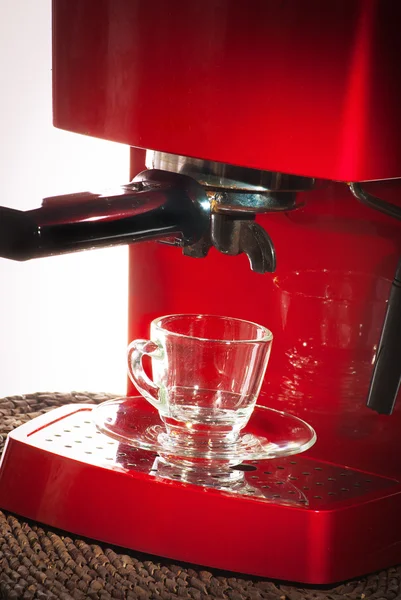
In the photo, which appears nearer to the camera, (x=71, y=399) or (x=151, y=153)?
(x=151, y=153)

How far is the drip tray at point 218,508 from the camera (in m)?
0.52

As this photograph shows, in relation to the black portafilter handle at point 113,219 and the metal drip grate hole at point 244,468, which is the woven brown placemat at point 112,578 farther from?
the black portafilter handle at point 113,219

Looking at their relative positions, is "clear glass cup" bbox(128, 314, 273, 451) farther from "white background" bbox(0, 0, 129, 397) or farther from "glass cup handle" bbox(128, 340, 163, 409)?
"white background" bbox(0, 0, 129, 397)

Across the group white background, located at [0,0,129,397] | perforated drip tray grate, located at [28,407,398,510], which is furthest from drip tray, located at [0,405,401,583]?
white background, located at [0,0,129,397]

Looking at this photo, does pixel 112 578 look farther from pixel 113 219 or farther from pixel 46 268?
pixel 46 268

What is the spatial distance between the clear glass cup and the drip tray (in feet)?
0.09

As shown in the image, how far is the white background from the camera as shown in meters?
1.12

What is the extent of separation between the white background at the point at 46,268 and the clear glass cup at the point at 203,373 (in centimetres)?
58

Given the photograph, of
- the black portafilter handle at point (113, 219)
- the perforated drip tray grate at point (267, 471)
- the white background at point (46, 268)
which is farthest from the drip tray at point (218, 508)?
the white background at point (46, 268)

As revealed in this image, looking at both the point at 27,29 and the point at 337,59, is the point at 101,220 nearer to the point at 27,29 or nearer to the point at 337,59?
the point at 337,59

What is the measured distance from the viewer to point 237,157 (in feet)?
1.52

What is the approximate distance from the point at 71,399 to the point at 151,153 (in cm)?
28

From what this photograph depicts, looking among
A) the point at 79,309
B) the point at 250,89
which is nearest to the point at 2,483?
the point at 250,89

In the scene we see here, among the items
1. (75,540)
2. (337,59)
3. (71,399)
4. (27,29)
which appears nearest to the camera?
(337,59)
